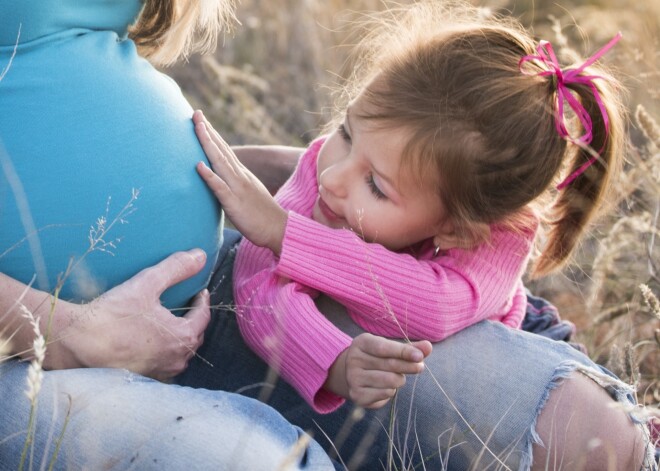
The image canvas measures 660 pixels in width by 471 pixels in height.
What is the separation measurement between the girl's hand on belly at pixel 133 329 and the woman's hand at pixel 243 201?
15cm

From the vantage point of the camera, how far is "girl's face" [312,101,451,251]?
2.16m

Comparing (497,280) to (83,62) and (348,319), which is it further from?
(83,62)

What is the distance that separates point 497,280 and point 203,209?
747 mm

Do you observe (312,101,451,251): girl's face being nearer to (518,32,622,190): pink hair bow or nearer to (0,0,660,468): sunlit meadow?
(518,32,622,190): pink hair bow

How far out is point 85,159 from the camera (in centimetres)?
198

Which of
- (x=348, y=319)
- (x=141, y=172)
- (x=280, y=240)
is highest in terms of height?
(x=141, y=172)

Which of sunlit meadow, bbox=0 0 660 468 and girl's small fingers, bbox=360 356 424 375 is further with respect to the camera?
sunlit meadow, bbox=0 0 660 468

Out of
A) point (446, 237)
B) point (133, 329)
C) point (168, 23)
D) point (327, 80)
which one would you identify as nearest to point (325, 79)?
point (327, 80)

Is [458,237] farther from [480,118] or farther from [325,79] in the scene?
[325,79]

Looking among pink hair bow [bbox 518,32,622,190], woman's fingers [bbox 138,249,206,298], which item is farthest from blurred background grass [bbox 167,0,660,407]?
woman's fingers [bbox 138,249,206,298]

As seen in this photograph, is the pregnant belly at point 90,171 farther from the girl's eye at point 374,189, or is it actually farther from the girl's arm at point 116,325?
the girl's eye at point 374,189

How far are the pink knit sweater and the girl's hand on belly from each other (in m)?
0.18

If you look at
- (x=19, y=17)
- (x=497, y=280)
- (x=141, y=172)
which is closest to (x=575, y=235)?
(x=497, y=280)

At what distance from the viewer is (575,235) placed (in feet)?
8.04
